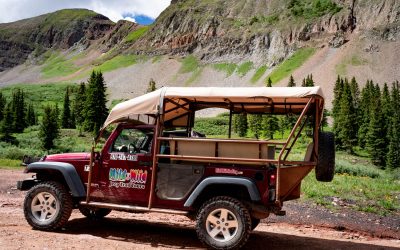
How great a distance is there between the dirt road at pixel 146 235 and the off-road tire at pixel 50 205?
243mm

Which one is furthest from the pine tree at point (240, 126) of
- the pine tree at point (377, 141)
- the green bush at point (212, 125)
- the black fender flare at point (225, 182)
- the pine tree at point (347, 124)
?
the black fender flare at point (225, 182)

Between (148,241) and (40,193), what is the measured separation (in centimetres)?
295

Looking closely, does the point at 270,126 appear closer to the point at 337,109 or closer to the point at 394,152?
the point at 337,109

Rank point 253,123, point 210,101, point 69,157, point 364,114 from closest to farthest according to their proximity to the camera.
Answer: point 69,157 < point 210,101 < point 364,114 < point 253,123

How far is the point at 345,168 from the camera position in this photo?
36.9 metres

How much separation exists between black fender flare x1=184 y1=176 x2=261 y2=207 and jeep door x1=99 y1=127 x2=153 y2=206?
1139mm

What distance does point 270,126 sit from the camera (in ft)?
289

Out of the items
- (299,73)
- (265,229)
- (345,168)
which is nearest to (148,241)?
(265,229)

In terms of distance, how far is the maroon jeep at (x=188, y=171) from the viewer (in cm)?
860

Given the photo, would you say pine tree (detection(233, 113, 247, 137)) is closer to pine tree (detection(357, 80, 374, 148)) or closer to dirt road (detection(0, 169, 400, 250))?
pine tree (detection(357, 80, 374, 148))

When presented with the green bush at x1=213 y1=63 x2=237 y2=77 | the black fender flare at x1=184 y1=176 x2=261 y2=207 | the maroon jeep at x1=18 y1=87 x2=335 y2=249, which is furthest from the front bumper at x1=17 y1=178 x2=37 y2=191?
the green bush at x1=213 y1=63 x2=237 y2=77

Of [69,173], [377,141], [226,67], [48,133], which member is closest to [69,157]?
[69,173]

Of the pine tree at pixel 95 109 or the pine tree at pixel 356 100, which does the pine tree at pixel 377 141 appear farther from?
the pine tree at pixel 95 109

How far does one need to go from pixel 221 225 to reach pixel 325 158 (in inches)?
108
